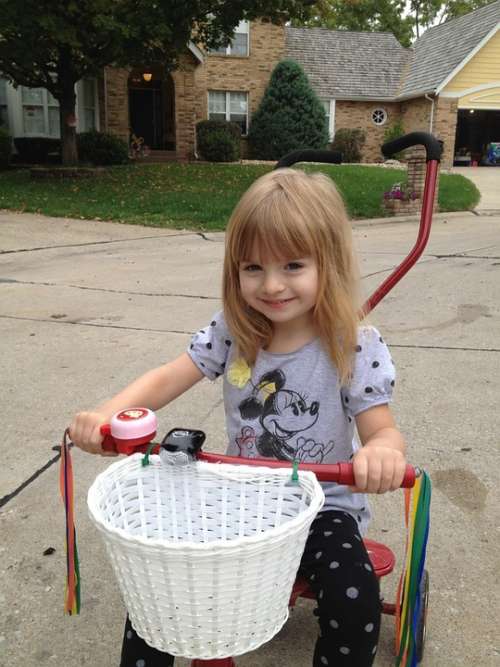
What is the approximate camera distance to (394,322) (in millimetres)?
4883

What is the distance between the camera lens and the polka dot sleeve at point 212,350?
6.15ft

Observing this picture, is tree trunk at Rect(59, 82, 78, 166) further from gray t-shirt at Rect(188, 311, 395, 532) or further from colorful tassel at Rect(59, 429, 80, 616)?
colorful tassel at Rect(59, 429, 80, 616)

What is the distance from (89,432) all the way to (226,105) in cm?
2306

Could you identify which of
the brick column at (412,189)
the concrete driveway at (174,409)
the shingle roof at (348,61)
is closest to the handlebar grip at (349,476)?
the concrete driveway at (174,409)

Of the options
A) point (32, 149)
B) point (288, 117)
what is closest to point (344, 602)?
point (32, 149)

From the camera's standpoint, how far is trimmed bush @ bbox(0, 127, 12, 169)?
54.5 ft

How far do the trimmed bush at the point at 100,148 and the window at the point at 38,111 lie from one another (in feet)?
6.39

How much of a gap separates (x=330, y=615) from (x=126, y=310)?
410 cm

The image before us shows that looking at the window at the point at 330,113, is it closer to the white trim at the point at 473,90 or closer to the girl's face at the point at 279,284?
the white trim at the point at 473,90

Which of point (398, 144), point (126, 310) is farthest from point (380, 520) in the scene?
point (126, 310)

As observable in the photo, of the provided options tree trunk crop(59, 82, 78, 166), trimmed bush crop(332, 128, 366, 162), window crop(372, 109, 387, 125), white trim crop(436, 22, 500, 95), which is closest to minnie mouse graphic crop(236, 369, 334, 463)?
tree trunk crop(59, 82, 78, 166)

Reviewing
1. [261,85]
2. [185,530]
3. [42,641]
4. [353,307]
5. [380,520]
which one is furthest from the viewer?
[261,85]

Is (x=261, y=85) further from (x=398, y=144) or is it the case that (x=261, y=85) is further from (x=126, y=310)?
(x=398, y=144)

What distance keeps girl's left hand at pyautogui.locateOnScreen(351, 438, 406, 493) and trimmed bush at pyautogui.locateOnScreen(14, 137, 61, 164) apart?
62.0 feet
